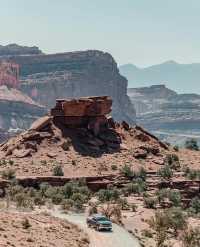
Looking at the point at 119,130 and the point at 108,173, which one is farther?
the point at 119,130

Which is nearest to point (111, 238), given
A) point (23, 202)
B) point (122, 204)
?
point (23, 202)

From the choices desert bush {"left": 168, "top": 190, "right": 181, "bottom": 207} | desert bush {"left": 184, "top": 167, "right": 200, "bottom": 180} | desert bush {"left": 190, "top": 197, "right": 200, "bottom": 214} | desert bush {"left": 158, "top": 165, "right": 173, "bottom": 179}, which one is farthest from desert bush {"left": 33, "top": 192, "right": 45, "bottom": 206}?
desert bush {"left": 184, "top": 167, "right": 200, "bottom": 180}

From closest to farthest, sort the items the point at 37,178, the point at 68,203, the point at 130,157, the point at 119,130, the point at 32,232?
the point at 32,232 → the point at 68,203 → the point at 37,178 → the point at 130,157 → the point at 119,130

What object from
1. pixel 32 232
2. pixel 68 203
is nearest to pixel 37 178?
pixel 68 203

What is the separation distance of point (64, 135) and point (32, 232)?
5242cm

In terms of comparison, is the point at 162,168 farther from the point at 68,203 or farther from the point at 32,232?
the point at 32,232

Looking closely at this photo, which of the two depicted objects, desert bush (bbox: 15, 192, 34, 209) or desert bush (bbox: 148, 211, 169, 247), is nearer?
desert bush (bbox: 148, 211, 169, 247)

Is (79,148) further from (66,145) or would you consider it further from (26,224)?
(26,224)

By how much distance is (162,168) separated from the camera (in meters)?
84.2

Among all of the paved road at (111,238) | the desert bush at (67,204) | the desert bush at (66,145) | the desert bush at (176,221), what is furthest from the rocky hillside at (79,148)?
the paved road at (111,238)

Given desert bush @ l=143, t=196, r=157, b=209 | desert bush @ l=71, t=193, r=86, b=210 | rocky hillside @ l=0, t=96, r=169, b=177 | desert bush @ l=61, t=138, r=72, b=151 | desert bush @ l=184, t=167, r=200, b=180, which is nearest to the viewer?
→ desert bush @ l=71, t=193, r=86, b=210

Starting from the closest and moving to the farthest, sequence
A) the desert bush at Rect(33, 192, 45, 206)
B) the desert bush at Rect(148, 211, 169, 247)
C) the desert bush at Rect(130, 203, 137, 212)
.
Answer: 1. the desert bush at Rect(148, 211, 169, 247)
2. the desert bush at Rect(33, 192, 45, 206)
3. the desert bush at Rect(130, 203, 137, 212)

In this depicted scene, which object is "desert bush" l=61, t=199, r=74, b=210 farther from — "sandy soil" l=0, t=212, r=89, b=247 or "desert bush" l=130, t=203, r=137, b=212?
"sandy soil" l=0, t=212, r=89, b=247

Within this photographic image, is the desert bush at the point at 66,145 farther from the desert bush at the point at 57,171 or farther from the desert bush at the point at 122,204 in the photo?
the desert bush at the point at 122,204
